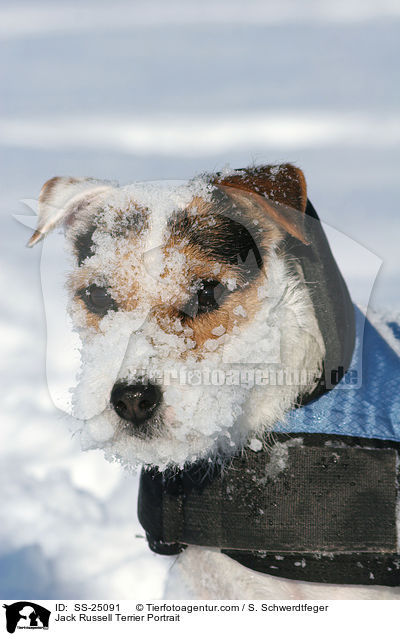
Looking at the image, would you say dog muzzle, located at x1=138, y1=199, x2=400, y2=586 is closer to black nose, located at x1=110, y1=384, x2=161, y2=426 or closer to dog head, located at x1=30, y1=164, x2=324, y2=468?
Result: dog head, located at x1=30, y1=164, x2=324, y2=468

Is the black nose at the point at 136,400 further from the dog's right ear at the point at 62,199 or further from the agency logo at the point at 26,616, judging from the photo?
the agency logo at the point at 26,616

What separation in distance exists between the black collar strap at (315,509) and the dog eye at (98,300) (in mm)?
777

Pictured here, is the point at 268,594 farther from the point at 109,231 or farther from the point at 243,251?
the point at 109,231

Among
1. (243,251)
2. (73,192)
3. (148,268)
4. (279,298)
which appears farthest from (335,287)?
(73,192)

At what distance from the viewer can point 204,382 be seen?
191 cm

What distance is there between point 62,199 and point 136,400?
Answer: 40.2 inches

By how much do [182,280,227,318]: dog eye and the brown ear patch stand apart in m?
0.40

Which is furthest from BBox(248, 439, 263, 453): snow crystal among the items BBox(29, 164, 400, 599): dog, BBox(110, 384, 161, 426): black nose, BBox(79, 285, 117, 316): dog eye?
BBox(79, 285, 117, 316): dog eye

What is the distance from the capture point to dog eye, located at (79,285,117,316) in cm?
203

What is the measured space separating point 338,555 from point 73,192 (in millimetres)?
1803

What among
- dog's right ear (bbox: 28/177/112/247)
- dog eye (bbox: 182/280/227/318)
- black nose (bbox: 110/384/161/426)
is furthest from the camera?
dog's right ear (bbox: 28/177/112/247)

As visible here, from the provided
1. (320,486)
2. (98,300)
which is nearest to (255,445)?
(320,486)

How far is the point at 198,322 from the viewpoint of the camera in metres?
1.94

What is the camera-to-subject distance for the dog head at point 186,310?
1.86 meters
